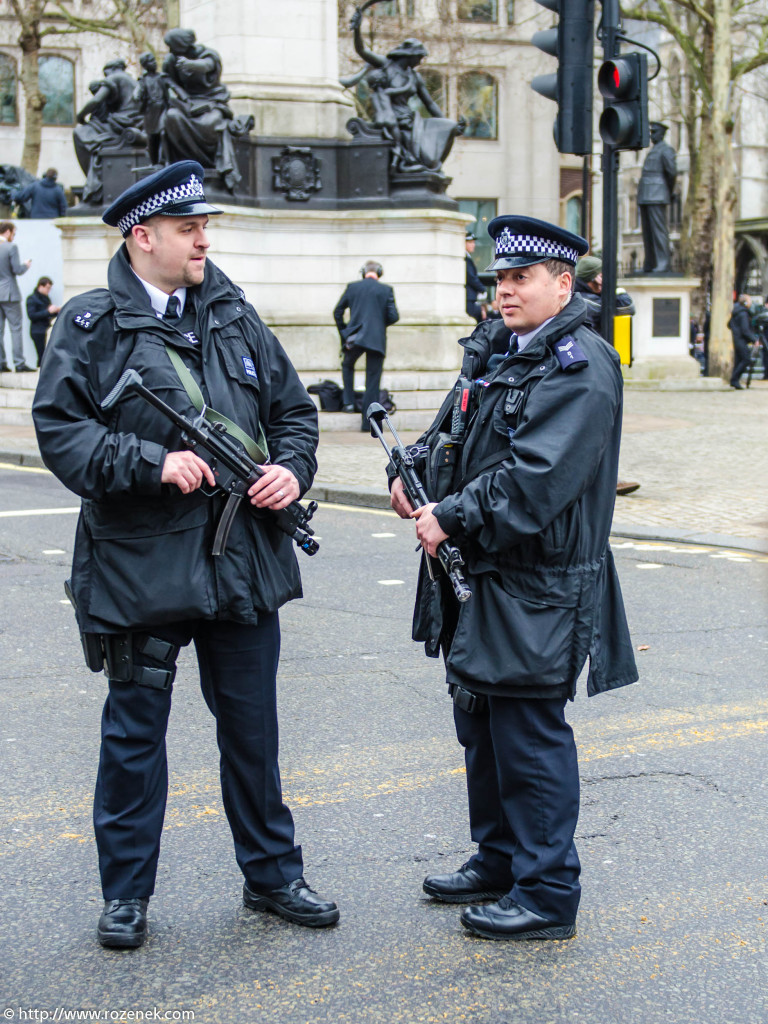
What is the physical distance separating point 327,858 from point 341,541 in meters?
5.62

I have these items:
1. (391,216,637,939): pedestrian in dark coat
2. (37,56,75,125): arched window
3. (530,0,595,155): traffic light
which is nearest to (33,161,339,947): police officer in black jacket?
(391,216,637,939): pedestrian in dark coat

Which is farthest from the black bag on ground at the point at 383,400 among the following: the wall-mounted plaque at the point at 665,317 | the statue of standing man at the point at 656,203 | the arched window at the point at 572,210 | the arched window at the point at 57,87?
the arched window at the point at 572,210

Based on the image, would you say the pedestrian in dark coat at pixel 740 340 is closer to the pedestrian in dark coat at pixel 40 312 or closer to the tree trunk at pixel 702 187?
the tree trunk at pixel 702 187

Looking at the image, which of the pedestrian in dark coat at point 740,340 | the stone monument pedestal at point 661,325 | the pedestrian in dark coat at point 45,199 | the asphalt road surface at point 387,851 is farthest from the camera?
the pedestrian in dark coat at point 740,340

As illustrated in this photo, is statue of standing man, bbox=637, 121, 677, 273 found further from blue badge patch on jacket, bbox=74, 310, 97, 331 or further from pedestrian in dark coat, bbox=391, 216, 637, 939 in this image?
blue badge patch on jacket, bbox=74, 310, 97, 331

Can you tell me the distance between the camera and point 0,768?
4875 millimetres

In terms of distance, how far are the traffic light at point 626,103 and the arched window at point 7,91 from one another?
3869 centimetres

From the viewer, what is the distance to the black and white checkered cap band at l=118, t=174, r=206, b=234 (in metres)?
3.49

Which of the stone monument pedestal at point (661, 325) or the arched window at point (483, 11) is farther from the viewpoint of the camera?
the arched window at point (483, 11)

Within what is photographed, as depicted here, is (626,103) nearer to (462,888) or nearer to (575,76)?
(575,76)

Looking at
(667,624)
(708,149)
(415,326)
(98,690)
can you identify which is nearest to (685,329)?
(708,149)

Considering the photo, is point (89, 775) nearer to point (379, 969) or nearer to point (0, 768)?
point (0, 768)

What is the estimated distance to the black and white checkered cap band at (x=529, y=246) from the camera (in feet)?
11.4

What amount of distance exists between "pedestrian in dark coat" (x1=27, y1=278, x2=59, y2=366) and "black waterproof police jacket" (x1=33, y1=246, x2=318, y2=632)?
16.2 metres
